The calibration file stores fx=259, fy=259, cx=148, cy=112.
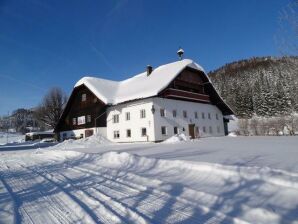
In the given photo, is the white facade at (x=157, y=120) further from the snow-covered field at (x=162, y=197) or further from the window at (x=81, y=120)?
the snow-covered field at (x=162, y=197)

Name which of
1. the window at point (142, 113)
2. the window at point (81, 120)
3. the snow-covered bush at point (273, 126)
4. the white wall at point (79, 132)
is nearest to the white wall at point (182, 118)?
the window at point (142, 113)

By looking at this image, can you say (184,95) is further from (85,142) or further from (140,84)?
(85,142)

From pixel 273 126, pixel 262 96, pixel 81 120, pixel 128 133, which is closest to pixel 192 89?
pixel 128 133

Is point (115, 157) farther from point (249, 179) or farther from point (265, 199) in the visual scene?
point (265, 199)

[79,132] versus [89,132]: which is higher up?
[79,132]

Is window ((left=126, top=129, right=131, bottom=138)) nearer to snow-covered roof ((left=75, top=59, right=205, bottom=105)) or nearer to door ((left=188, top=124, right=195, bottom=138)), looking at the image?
snow-covered roof ((left=75, top=59, right=205, bottom=105))

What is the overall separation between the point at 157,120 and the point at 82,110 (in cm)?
1325

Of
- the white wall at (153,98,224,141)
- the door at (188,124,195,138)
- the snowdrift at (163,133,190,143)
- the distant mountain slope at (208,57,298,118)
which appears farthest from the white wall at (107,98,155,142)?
the distant mountain slope at (208,57,298,118)

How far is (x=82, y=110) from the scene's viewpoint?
36.2m

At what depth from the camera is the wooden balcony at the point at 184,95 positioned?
29230 millimetres

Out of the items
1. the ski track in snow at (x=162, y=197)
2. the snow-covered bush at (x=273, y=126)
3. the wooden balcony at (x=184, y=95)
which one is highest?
the wooden balcony at (x=184, y=95)

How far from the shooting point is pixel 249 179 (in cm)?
664

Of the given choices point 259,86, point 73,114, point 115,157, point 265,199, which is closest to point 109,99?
point 73,114

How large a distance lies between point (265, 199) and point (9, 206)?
18.3 feet
